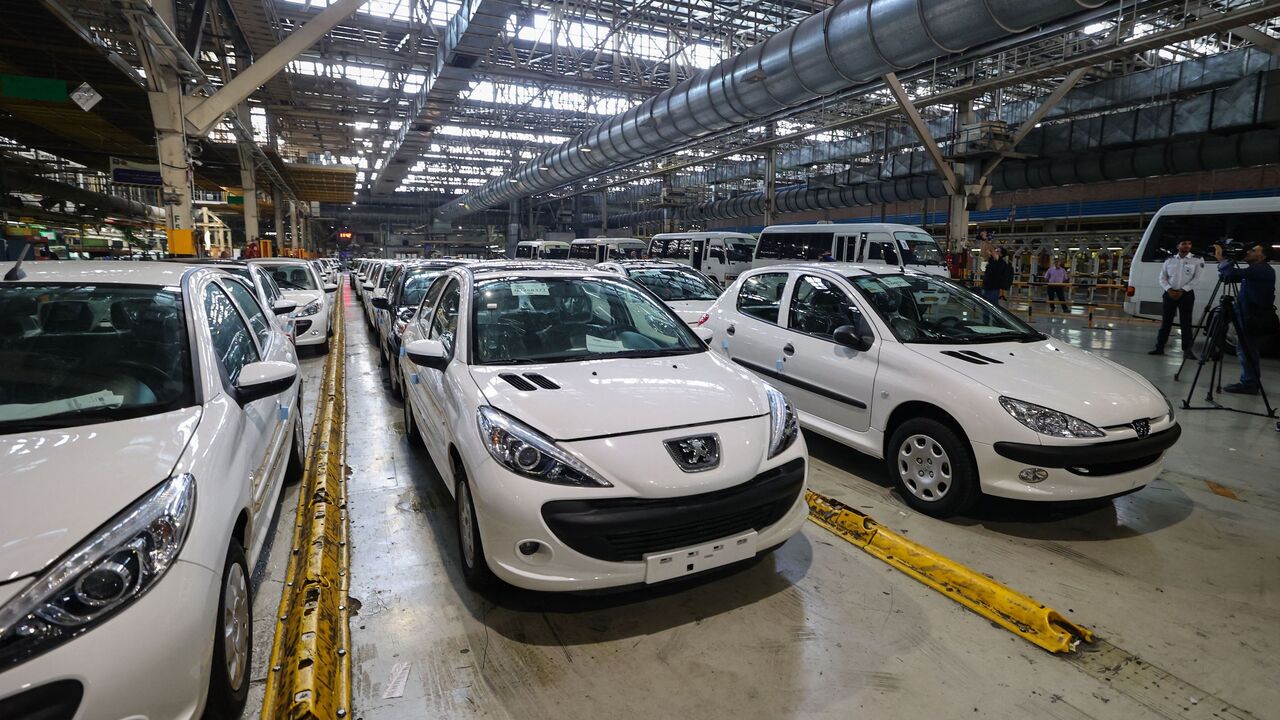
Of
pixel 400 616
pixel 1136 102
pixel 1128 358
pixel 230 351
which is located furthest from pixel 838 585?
pixel 1136 102

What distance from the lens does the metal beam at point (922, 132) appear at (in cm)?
1163

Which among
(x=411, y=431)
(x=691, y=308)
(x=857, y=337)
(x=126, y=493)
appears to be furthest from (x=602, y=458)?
(x=691, y=308)

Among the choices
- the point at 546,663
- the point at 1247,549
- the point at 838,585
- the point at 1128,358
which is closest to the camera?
the point at 546,663

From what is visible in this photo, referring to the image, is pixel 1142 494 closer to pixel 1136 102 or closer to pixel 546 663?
pixel 546 663

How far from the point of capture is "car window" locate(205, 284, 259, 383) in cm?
287

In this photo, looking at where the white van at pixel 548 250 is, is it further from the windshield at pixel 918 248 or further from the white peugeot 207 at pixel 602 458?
the white peugeot 207 at pixel 602 458

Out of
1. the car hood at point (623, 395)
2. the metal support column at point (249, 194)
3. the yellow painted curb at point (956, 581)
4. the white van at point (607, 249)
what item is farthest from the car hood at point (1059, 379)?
the white van at point (607, 249)

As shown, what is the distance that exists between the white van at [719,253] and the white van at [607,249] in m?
3.90

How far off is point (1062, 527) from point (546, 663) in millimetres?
2986

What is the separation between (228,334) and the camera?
10.4ft

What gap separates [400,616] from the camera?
2689 mm

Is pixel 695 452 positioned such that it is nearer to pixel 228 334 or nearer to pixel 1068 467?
pixel 1068 467

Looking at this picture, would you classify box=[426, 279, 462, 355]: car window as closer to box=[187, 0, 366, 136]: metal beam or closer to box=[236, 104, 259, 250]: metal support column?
box=[187, 0, 366, 136]: metal beam

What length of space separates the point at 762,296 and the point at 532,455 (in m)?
3.41
